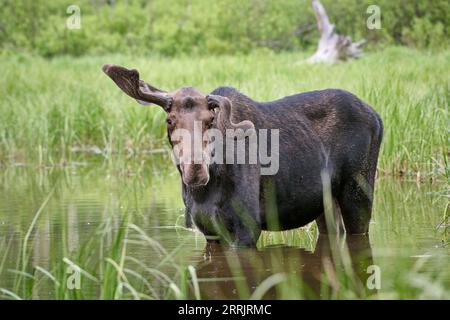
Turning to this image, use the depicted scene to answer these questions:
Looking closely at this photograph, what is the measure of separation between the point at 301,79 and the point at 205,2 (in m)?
21.0

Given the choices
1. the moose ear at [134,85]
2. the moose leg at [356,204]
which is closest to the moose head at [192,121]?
the moose ear at [134,85]


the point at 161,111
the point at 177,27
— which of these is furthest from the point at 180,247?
the point at 177,27

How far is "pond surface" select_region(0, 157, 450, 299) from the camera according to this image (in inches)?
233

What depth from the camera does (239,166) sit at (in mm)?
7129

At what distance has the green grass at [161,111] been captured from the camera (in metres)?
11.6

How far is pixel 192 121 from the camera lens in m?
6.77

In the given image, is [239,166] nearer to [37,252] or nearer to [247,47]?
[37,252]

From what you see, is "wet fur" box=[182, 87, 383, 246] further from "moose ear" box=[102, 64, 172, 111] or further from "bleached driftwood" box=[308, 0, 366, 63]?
"bleached driftwood" box=[308, 0, 366, 63]

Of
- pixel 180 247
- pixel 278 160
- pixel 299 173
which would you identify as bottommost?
pixel 180 247

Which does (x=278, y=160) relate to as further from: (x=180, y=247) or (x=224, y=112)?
(x=180, y=247)

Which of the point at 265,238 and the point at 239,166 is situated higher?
the point at 239,166

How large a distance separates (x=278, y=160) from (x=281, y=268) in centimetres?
95

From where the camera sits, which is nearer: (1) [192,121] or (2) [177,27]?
(1) [192,121]

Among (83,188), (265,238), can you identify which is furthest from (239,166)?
(83,188)
